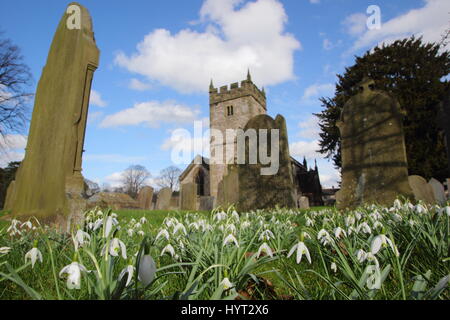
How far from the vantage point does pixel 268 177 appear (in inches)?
367

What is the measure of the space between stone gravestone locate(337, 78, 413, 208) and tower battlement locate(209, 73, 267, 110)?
105ft

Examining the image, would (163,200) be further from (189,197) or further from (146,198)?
(146,198)

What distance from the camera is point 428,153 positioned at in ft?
62.8

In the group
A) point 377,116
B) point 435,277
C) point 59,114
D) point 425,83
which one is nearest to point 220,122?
point 425,83

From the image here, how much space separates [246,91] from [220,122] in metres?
5.83

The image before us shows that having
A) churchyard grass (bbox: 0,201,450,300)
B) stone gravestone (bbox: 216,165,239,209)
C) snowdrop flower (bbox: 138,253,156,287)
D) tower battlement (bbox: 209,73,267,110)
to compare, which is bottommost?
churchyard grass (bbox: 0,201,450,300)

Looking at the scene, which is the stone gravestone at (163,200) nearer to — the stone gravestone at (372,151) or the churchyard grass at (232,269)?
the stone gravestone at (372,151)

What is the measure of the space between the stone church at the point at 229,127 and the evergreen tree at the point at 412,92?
13.4 m

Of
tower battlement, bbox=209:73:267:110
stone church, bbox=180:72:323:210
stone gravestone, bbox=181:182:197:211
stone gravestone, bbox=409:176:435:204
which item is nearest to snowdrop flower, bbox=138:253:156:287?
stone gravestone, bbox=409:176:435:204

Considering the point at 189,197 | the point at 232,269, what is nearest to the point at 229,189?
the point at 189,197

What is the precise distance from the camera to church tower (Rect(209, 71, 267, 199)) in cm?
3828

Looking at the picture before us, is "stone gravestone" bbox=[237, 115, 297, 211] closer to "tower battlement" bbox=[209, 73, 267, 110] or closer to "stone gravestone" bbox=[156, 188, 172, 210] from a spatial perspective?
"stone gravestone" bbox=[156, 188, 172, 210]

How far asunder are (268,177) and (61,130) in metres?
6.52
